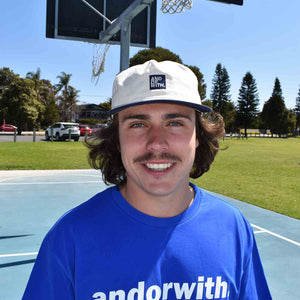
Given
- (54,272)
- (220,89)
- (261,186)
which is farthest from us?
(220,89)

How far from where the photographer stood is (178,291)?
4.43ft

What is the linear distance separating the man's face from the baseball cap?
0.07m

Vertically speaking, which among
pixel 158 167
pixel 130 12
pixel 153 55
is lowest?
pixel 158 167

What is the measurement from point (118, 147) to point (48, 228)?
13.2ft

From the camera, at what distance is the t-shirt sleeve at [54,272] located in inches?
50.6

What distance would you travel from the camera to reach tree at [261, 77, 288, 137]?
77375mm

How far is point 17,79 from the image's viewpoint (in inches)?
1590

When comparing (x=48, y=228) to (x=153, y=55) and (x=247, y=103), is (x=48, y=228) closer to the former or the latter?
(x=153, y=55)

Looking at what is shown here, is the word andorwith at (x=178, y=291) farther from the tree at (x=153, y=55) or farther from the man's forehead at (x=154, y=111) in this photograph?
the tree at (x=153, y=55)

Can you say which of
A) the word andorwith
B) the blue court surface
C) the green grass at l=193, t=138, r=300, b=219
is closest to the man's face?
the word andorwith

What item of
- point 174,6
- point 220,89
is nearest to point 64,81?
point 220,89

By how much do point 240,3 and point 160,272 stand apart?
4.98 metres

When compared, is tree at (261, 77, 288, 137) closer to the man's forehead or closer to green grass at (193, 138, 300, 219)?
green grass at (193, 138, 300, 219)

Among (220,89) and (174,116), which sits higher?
(220,89)
